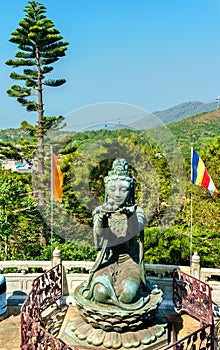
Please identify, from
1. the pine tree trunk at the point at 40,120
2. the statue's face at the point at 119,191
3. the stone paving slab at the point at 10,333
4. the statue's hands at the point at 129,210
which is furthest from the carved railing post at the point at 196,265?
the pine tree trunk at the point at 40,120

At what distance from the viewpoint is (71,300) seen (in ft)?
25.9

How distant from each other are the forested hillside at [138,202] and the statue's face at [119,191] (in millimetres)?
5082

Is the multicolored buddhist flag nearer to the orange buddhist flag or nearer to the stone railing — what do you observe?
the stone railing

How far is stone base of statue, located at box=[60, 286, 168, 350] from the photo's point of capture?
19.2 feet

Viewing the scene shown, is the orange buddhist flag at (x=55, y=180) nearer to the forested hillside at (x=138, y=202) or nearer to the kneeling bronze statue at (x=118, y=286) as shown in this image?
the forested hillside at (x=138, y=202)

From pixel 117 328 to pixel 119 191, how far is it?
2033 millimetres

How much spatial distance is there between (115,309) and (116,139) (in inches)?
239

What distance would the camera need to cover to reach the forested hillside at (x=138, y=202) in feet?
38.5

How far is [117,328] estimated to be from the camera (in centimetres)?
593

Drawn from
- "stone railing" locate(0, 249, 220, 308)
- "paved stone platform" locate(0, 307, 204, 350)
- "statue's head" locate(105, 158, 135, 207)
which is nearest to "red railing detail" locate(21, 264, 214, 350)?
"paved stone platform" locate(0, 307, 204, 350)

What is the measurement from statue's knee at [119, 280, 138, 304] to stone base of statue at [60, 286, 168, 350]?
6.2 inches

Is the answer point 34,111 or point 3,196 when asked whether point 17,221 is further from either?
point 34,111

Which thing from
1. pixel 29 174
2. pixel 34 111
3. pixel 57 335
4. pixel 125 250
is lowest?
pixel 57 335

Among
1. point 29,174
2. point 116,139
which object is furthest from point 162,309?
point 29,174
